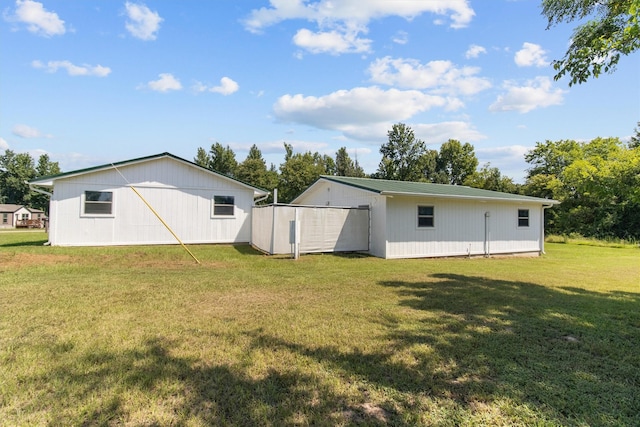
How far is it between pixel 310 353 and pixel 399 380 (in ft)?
3.30

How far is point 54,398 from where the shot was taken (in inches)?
110

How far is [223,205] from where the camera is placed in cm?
1577

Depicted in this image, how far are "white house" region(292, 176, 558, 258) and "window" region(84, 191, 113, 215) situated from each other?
9.37m

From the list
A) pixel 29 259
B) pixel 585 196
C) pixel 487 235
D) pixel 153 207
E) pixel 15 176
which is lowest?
pixel 29 259

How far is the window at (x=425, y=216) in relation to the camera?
14.0m

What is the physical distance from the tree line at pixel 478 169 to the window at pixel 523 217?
42.3 ft

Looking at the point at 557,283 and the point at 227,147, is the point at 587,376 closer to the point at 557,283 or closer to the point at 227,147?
the point at 557,283

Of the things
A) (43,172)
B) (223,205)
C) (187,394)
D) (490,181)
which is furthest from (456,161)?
(43,172)

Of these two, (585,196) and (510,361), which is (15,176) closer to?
(510,361)

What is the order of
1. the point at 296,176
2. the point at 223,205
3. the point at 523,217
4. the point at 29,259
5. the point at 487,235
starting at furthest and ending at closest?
1. the point at 296,176
2. the point at 523,217
3. the point at 223,205
4. the point at 487,235
5. the point at 29,259

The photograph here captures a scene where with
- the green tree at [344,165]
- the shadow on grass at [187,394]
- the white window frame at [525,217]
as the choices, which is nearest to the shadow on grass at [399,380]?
the shadow on grass at [187,394]

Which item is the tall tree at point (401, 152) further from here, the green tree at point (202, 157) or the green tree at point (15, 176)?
the green tree at point (15, 176)

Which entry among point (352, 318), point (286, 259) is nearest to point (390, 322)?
point (352, 318)

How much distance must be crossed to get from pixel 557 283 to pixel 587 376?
6.19m
